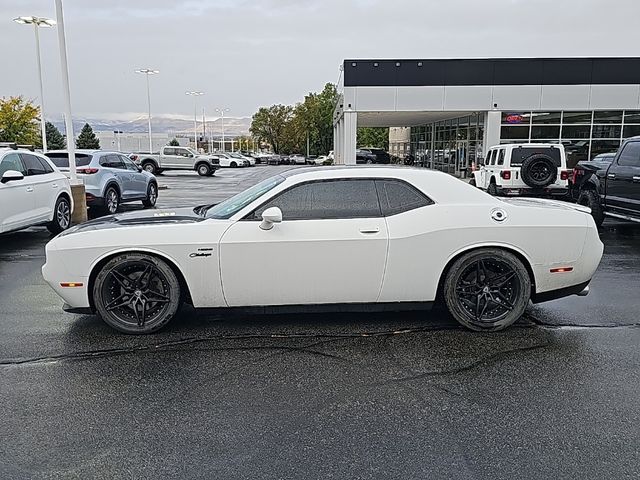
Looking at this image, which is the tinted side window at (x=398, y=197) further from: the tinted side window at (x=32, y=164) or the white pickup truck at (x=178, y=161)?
the white pickup truck at (x=178, y=161)

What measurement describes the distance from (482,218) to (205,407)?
292 cm

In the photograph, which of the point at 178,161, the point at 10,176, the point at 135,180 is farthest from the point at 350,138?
the point at 10,176

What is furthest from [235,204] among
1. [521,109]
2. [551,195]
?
[521,109]

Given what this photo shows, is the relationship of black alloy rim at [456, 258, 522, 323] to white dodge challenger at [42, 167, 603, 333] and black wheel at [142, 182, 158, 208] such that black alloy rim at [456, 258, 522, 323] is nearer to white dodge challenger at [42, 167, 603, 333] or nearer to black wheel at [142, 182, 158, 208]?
white dodge challenger at [42, 167, 603, 333]

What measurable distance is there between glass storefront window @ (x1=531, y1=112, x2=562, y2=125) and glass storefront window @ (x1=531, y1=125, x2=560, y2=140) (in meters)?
0.24

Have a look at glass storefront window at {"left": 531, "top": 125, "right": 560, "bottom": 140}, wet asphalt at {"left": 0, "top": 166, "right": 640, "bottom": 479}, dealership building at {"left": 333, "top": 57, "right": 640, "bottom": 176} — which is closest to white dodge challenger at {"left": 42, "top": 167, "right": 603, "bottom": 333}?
wet asphalt at {"left": 0, "top": 166, "right": 640, "bottom": 479}

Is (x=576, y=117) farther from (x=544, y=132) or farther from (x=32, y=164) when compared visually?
(x=32, y=164)

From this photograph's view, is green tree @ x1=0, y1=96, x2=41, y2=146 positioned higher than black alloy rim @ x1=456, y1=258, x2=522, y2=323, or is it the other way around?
green tree @ x1=0, y1=96, x2=41, y2=146

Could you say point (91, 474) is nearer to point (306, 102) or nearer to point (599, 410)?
point (599, 410)

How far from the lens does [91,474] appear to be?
3025mm

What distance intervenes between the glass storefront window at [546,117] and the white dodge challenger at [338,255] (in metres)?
23.5

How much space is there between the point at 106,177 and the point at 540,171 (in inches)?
442

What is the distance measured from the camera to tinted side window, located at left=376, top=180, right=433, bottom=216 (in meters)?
5.21

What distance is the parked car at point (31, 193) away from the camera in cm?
920
